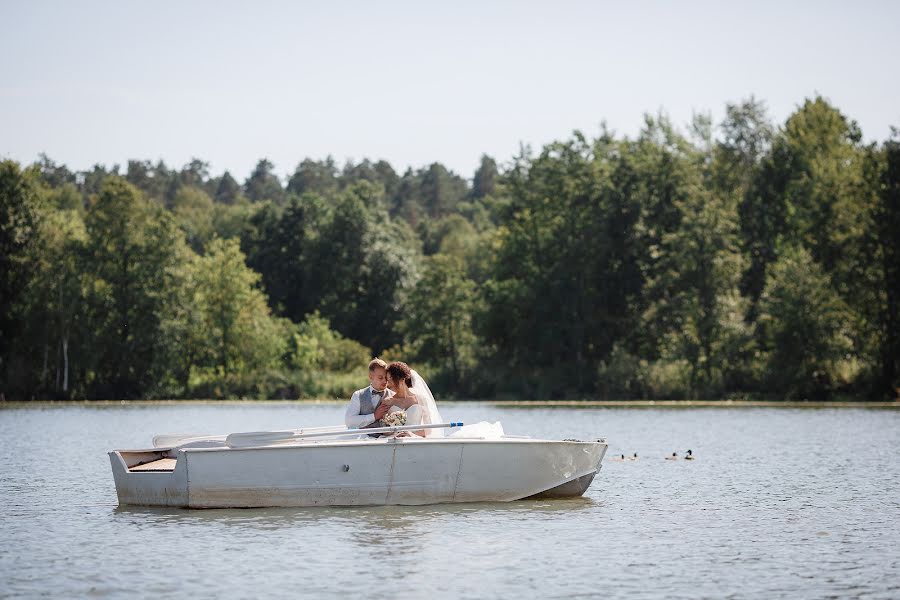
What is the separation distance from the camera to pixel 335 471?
17.4m

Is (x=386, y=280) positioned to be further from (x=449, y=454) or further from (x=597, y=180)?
(x=449, y=454)

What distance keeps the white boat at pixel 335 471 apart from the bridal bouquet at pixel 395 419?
402 millimetres

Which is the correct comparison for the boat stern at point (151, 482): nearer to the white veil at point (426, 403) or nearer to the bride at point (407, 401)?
the bride at point (407, 401)

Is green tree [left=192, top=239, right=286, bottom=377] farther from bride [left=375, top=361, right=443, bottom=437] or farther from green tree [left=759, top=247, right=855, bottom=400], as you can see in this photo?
bride [left=375, top=361, right=443, bottom=437]

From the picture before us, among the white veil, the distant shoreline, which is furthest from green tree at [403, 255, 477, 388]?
the white veil

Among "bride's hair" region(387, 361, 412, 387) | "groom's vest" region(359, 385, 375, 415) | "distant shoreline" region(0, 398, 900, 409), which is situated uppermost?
"bride's hair" region(387, 361, 412, 387)

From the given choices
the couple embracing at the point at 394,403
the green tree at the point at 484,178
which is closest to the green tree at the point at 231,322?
the couple embracing at the point at 394,403

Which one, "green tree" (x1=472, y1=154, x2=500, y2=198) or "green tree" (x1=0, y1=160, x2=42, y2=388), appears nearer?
"green tree" (x1=0, y1=160, x2=42, y2=388)

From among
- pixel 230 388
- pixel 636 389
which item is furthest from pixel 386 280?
pixel 636 389

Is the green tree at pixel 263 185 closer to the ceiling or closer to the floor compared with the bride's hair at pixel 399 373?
closer to the ceiling

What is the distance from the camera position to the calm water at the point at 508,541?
1224cm

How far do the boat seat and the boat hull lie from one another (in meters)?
0.04

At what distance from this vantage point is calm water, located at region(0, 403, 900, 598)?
12.2 metres

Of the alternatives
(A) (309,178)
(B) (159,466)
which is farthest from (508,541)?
(A) (309,178)
